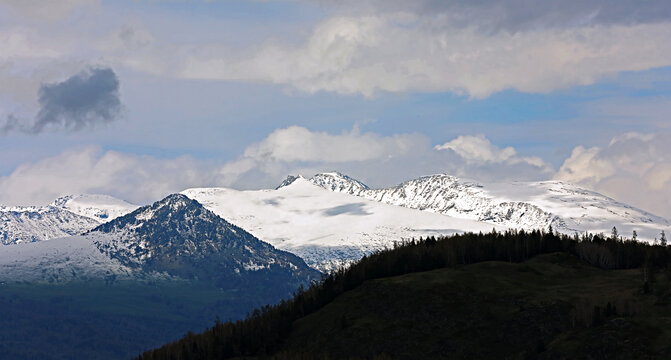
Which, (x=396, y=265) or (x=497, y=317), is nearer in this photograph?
(x=497, y=317)

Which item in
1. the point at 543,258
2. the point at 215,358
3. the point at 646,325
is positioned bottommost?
the point at 215,358

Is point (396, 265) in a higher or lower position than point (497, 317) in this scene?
higher

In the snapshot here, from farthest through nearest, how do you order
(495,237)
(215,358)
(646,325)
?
(495,237) → (215,358) → (646,325)

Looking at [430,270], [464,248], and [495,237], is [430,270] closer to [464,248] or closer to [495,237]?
[464,248]

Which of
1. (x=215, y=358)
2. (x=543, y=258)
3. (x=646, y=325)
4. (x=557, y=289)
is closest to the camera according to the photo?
(x=646, y=325)

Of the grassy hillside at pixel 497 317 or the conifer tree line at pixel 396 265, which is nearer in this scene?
the grassy hillside at pixel 497 317

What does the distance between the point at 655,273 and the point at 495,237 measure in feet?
63.1

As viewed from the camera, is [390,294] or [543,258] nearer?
[390,294]

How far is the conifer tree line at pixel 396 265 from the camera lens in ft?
230

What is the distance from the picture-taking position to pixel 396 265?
79500 mm

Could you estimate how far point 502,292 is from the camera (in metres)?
63.9

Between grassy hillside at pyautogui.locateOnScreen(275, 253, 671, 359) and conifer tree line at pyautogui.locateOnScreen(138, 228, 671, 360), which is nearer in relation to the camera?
grassy hillside at pyautogui.locateOnScreen(275, 253, 671, 359)

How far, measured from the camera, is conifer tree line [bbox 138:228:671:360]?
7019 cm

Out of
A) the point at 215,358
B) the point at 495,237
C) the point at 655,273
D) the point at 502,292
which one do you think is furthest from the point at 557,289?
the point at 215,358
